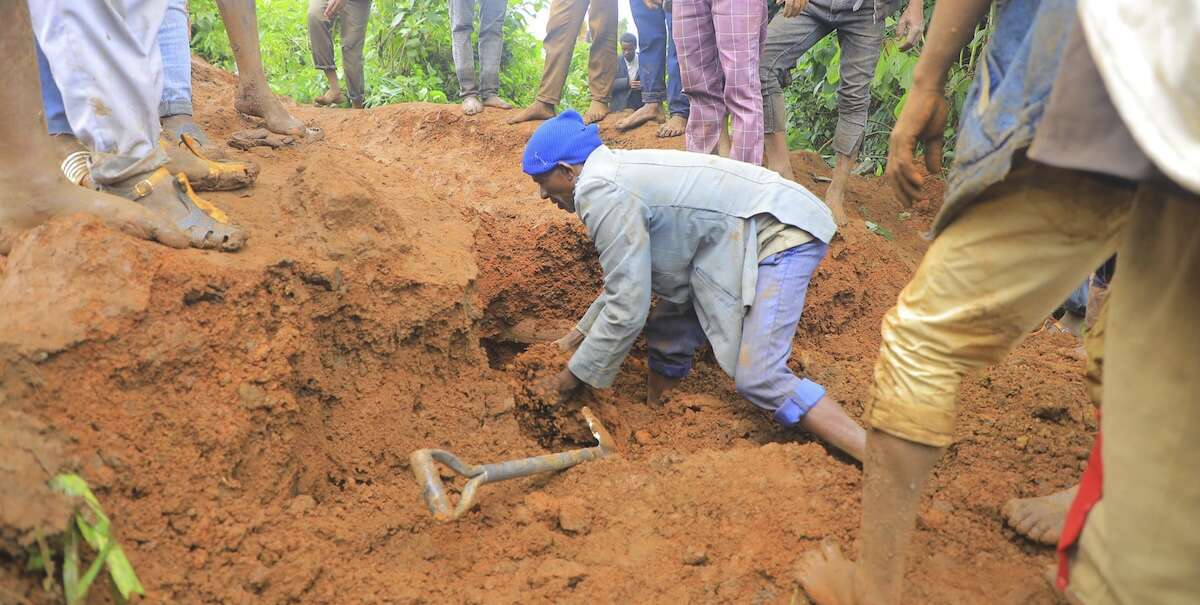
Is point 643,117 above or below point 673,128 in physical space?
below

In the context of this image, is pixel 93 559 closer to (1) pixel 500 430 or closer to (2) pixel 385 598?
→ (2) pixel 385 598

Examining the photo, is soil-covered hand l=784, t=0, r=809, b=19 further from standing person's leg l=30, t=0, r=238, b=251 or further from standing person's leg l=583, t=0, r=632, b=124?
standing person's leg l=30, t=0, r=238, b=251

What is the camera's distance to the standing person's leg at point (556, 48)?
582cm

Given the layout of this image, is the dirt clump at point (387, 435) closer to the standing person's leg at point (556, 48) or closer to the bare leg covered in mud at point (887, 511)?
the bare leg covered in mud at point (887, 511)

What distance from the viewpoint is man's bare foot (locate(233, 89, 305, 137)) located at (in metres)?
3.93

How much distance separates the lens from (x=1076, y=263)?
1316 millimetres

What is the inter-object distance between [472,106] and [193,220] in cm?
387

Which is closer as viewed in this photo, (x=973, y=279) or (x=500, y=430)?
(x=973, y=279)

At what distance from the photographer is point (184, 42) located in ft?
11.5

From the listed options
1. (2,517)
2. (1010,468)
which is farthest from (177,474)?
(1010,468)

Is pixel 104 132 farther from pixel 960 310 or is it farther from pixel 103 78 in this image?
pixel 960 310

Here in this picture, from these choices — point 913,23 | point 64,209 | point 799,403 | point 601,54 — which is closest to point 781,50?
point 913,23

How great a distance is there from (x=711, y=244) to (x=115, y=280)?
1.82 metres

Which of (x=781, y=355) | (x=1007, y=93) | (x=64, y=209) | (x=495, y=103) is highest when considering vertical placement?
(x=1007, y=93)
